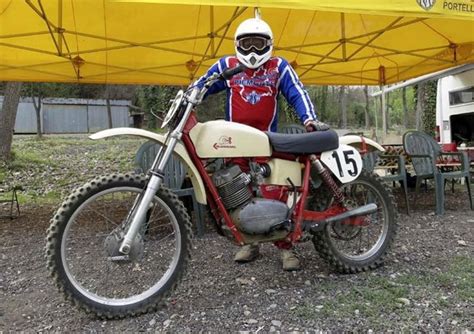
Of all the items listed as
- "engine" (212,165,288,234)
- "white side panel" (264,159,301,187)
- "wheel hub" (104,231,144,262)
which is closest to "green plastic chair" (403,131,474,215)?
"white side panel" (264,159,301,187)

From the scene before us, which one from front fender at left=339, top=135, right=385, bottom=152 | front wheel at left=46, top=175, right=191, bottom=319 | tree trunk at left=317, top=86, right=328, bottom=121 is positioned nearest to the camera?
front wheel at left=46, top=175, right=191, bottom=319

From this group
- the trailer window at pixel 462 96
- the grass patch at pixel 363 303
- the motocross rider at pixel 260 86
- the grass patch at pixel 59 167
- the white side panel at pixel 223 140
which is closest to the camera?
the grass patch at pixel 363 303

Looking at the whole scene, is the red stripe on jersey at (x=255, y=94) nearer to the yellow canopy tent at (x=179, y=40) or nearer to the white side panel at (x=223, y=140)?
the white side panel at (x=223, y=140)

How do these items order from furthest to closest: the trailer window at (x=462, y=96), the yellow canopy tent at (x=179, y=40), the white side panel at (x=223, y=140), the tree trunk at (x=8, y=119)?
the tree trunk at (x=8, y=119)
the trailer window at (x=462, y=96)
the yellow canopy tent at (x=179, y=40)
the white side panel at (x=223, y=140)

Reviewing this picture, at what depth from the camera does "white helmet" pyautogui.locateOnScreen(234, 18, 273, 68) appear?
3.24 m

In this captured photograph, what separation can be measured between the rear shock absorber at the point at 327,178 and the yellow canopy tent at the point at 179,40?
251 centimetres

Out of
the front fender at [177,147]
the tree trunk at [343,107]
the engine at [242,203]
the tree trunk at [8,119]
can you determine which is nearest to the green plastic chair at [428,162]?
the engine at [242,203]

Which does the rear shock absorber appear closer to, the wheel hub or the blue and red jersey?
the blue and red jersey

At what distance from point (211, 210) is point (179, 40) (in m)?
3.94

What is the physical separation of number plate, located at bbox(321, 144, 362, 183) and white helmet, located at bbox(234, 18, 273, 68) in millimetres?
780

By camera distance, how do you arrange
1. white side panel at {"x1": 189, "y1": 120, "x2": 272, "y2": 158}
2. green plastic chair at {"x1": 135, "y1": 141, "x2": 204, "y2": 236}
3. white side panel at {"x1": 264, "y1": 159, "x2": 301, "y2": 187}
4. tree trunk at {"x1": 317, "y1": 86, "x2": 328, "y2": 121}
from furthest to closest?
tree trunk at {"x1": 317, "y1": 86, "x2": 328, "y2": 121}, green plastic chair at {"x1": 135, "y1": 141, "x2": 204, "y2": 236}, white side panel at {"x1": 264, "y1": 159, "x2": 301, "y2": 187}, white side panel at {"x1": 189, "y1": 120, "x2": 272, "y2": 158}

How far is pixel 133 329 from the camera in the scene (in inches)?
104

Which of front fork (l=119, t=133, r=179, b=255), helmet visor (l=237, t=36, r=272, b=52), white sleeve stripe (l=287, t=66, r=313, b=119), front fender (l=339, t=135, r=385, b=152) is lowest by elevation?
front fork (l=119, t=133, r=179, b=255)

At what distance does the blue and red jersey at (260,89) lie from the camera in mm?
3467
